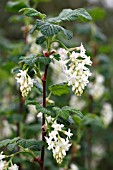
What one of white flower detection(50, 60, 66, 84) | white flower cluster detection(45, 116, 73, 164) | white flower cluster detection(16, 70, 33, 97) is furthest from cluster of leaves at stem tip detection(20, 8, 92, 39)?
white flower detection(50, 60, 66, 84)

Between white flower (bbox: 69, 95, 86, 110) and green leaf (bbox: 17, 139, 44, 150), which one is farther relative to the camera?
white flower (bbox: 69, 95, 86, 110)

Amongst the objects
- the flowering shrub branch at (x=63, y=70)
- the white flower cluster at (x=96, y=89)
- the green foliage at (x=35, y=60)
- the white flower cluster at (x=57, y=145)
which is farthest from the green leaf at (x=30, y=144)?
the white flower cluster at (x=96, y=89)

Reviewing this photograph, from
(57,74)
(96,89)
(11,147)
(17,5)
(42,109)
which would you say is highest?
(17,5)

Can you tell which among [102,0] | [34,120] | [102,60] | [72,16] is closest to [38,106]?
[72,16]

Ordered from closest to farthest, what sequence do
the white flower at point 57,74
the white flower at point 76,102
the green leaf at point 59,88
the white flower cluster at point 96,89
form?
the green leaf at point 59,88
the white flower at point 57,74
the white flower cluster at point 96,89
the white flower at point 76,102

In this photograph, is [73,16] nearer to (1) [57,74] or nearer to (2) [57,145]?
(2) [57,145]

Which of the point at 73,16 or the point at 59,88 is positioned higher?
the point at 73,16

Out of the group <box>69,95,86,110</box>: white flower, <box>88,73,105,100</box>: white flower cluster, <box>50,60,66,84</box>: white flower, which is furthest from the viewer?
<box>69,95,86,110</box>: white flower

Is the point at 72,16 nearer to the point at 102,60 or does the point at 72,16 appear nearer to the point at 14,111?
the point at 14,111

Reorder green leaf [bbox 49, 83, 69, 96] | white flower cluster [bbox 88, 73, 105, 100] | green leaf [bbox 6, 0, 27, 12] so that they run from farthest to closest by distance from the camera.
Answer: white flower cluster [bbox 88, 73, 105, 100]
green leaf [bbox 6, 0, 27, 12]
green leaf [bbox 49, 83, 69, 96]

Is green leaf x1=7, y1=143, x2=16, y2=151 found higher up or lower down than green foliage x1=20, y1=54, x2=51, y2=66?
lower down

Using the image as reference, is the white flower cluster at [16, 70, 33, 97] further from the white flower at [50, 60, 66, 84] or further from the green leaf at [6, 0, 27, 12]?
the white flower at [50, 60, 66, 84]

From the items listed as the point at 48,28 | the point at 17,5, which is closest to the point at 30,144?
the point at 48,28

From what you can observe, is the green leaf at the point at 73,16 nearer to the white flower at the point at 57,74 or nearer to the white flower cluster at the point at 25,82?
the white flower cluster at the point at 25,82
